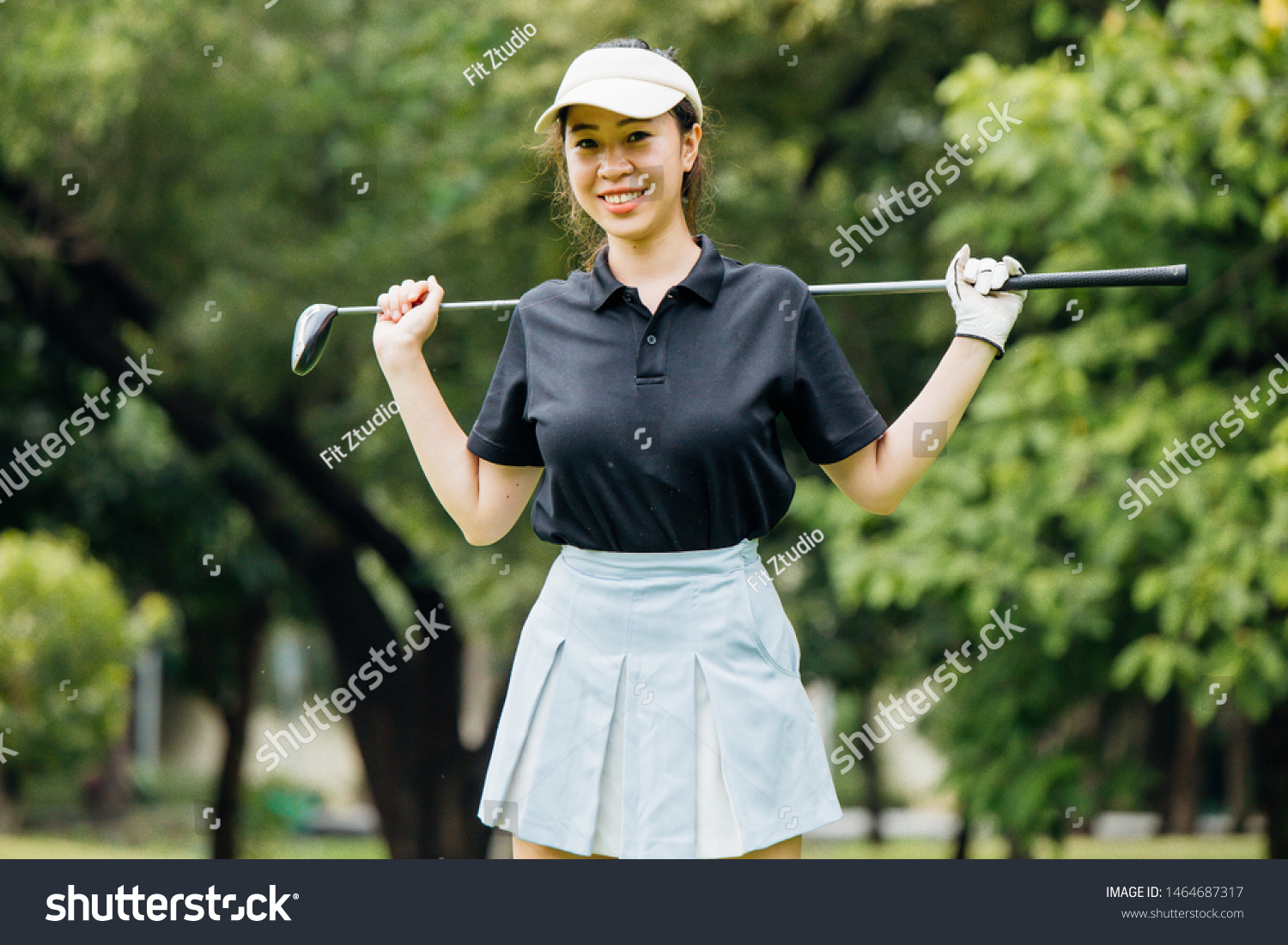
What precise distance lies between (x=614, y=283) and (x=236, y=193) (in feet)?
20.5

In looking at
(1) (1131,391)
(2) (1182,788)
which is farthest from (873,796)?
(1) (1131,391)

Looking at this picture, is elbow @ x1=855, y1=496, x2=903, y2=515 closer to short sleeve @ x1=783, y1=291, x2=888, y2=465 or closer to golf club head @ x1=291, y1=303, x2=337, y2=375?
short sleeve @ x1=783, y1=291, x2=888, y2=465

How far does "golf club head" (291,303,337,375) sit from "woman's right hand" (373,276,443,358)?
0.66 ft

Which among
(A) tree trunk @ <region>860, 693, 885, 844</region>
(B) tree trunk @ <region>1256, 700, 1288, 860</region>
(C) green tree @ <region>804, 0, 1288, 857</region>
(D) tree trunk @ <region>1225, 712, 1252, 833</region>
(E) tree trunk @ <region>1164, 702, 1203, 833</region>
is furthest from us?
(E) tree trunk @ <region>1164, 702, 1203, 833</region>

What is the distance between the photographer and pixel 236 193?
304 inches

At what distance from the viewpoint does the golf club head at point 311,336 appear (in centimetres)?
234

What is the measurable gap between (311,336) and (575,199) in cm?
49

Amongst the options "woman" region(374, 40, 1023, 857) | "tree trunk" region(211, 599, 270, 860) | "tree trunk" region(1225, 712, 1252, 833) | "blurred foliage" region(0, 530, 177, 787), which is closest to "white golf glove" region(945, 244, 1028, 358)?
"woman" region(374, 40, 1023, 857)

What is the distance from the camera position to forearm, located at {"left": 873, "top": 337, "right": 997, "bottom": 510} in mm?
1972

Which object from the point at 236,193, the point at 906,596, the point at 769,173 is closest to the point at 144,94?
the point at 236,193

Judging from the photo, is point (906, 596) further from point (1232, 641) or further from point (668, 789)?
point (668, 789)

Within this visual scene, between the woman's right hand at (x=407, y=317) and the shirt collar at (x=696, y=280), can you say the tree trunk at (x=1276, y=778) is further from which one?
the woman's right hand at (x=407, y=317)

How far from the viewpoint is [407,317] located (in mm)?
2117

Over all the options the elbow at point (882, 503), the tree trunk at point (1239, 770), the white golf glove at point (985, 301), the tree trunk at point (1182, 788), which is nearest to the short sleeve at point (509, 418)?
the elbow at point (882, 503)
